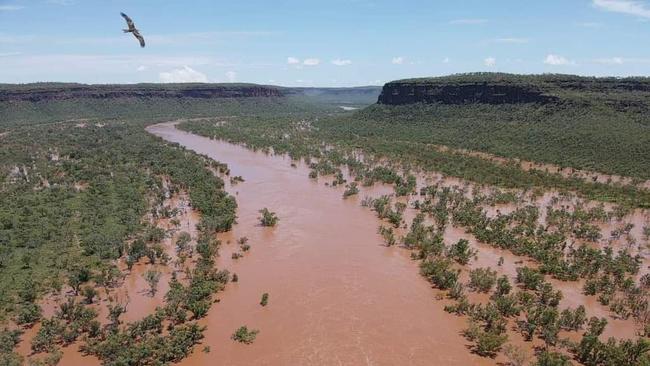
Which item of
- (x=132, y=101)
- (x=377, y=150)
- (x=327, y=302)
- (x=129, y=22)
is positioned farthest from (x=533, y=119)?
(x=132, y=101)

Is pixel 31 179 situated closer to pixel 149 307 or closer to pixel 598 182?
pixel 149 307

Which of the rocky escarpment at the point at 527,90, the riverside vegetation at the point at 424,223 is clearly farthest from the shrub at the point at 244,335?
the rocky escarpment at the point at 527,90

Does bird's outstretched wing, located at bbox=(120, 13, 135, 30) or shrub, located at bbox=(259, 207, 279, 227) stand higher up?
bird's outstretched wing, located at bbox=(120, 13, 135, 30)

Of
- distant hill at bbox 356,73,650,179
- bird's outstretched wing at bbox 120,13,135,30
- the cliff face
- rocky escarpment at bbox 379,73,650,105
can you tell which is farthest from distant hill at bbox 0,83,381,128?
bird's outstretched wing at bbox 120,13,135,30

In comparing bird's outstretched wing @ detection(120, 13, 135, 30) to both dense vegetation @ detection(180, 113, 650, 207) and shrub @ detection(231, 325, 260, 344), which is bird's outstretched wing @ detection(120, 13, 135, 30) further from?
dense vegetation @ detection(180, 113, 650, 207)

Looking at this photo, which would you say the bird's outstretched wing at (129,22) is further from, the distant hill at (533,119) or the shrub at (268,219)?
the distant hill at (533,119)

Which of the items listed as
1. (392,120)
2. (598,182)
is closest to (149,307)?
(598,182)

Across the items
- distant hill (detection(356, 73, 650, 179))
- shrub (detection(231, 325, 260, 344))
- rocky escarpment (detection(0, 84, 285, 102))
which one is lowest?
shrub (detection(231, 325, 260, 344))
